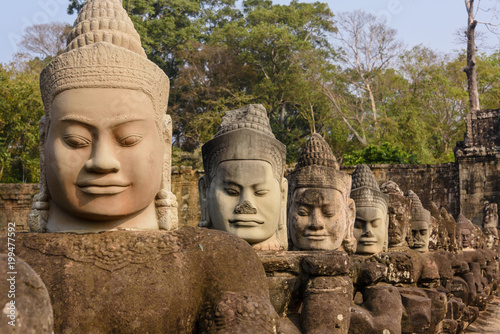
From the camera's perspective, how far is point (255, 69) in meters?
30.4

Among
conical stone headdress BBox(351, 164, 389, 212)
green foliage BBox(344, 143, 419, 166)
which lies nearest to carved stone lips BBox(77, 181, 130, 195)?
conical stone headdress BBox(351, 164, 389, 212)

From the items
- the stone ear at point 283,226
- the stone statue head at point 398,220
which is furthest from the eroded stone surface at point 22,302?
the stone statue head at point 398,220

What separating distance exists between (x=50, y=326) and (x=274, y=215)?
8.87 ft

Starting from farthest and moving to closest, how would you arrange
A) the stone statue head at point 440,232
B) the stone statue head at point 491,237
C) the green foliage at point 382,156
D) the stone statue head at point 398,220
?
the green foliage at point 382,156, the stone statue head at point 491,237, the stone statue head at point 440,232, the stone statue head at point 398,220

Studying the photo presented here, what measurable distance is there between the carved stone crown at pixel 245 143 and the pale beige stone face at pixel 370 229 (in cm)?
217

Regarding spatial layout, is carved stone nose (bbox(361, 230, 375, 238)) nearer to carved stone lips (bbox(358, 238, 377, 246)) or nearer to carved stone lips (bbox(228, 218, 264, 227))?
carved stone lips (bbox(358, 238, 377, 246))

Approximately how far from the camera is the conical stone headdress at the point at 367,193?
6.71 m

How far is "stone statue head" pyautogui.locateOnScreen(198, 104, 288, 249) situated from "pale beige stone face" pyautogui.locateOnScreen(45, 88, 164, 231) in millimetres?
1440

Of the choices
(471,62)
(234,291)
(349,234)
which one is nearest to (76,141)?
(234,291)

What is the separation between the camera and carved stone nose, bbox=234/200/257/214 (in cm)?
435

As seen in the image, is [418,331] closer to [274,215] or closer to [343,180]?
[343,180]

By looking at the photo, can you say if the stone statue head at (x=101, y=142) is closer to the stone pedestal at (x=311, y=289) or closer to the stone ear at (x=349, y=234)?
the stone pedestal at (x=311, y=289)

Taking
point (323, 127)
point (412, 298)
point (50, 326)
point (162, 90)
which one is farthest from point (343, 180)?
point (323, 127)

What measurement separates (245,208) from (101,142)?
1.70 metres
